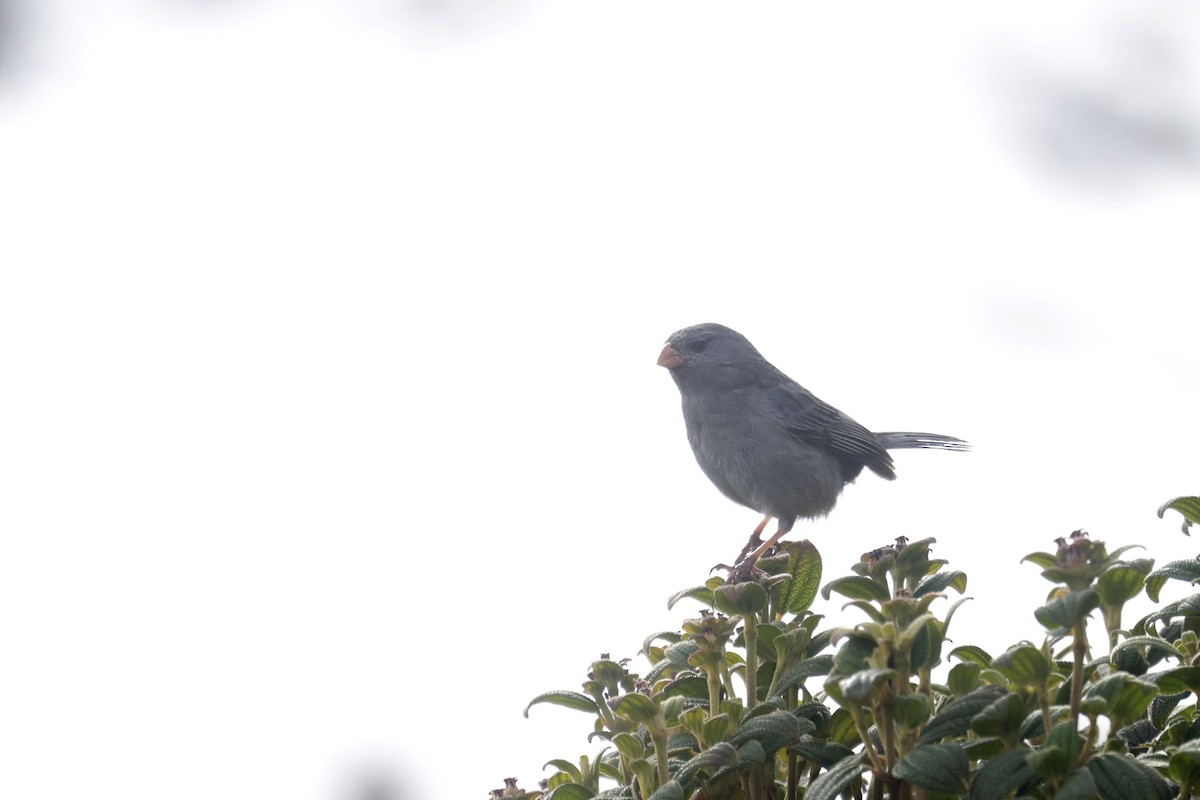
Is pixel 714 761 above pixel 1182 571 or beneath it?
beneath

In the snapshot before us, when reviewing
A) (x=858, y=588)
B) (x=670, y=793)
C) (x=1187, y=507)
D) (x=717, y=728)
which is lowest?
(x=670, y=793)

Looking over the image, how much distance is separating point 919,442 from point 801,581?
434cm

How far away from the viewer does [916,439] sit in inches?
252

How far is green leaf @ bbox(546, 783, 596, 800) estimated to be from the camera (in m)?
1.84

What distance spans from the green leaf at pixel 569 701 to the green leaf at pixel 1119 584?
0.80 m

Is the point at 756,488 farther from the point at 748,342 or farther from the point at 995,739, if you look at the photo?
the point at 995,739

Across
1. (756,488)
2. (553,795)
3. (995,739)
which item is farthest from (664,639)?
(756,488)

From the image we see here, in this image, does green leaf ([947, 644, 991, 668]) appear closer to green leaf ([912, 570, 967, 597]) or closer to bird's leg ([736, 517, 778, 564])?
green leaf ([912, 570, 967, 597])

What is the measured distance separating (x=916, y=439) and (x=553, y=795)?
16.1 ft

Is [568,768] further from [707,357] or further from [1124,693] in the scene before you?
[707,357]

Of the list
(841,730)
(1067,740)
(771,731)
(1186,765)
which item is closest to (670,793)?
(771,731)

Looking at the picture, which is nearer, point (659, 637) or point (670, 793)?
point (670, 793)

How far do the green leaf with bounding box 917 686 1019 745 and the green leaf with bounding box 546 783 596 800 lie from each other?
571 mm

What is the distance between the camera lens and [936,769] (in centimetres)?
143
